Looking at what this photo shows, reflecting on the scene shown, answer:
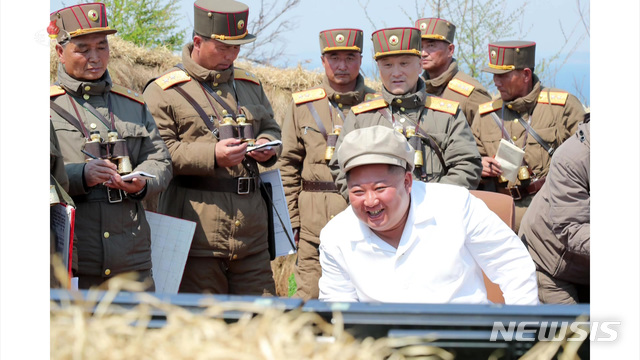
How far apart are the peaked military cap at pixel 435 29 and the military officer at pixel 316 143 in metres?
1.03

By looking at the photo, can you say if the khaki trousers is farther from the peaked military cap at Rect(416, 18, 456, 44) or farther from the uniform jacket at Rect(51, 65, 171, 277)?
the peaked military cap at Rect(416, 18, 456, 44)

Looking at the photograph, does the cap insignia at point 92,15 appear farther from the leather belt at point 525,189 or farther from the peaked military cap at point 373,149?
the leather belt at point 525,189

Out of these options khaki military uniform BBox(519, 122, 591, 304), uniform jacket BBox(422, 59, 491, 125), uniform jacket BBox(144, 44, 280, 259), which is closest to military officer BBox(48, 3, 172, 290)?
uniform jacket BBox(144, 44, 280, 259)

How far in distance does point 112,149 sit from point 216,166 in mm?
753

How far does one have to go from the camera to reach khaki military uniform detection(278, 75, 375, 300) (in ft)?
18.3

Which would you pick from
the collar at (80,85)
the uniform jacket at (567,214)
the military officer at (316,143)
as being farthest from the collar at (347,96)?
the collar at (80,85)

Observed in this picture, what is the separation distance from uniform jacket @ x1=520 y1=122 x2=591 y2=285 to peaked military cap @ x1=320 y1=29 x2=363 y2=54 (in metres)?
2.06

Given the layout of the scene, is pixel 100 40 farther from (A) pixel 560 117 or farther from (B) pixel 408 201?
(A) pixel 560 117

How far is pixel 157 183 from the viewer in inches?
167

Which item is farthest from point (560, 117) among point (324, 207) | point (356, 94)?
point (324, 207)

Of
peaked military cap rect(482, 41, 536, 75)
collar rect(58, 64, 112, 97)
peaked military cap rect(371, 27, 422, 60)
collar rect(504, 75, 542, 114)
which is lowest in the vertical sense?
collar rect(504, 75, 542, 114)

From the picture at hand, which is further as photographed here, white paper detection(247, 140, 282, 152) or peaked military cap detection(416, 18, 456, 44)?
peaked military cap detection(416, 18, 456, 44)

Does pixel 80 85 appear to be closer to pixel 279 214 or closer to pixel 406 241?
pixel 279 214

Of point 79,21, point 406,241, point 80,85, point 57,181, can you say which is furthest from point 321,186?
point 406,241
